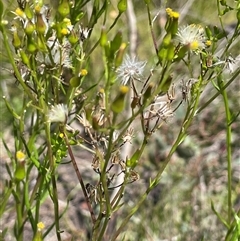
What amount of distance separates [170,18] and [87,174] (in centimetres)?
221

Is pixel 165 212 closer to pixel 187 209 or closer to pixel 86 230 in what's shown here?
pixel 187 209

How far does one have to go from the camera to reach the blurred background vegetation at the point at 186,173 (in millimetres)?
2289

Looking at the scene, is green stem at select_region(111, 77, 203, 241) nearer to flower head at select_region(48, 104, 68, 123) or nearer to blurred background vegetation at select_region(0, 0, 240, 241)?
flower head at select_region(48, 104, 68, 123)

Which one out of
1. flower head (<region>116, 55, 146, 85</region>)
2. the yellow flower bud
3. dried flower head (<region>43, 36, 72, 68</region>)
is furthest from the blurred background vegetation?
the yellow flower bud

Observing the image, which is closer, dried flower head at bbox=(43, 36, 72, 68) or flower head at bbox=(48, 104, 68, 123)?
flower head at bbox=(48, 104, 68, 123)

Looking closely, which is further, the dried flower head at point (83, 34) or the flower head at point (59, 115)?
the dried flower head at point (83, 34)

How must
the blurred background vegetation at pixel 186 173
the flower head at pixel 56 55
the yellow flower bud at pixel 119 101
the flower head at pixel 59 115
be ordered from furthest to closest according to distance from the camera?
the blurred background vegetation at pixel 186 173, the flower head at pixel 56 55, the flower head at pixel 59 115, the yellow flower bud at pixel 119 101

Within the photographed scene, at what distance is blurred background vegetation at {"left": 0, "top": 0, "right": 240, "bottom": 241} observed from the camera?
2.29 metres

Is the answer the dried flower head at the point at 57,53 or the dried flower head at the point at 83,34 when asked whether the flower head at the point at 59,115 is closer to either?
the dried flower head at the point at 57,53

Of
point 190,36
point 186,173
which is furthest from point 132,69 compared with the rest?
point 186,173

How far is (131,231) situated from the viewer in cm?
240

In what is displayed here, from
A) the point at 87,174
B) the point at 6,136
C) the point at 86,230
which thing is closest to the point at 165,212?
the point at 86,230

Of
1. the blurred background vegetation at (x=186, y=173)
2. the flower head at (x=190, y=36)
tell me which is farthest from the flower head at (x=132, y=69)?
the blurred background vegetation at (x=186, y=173)

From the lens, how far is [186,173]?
9.62 feet
